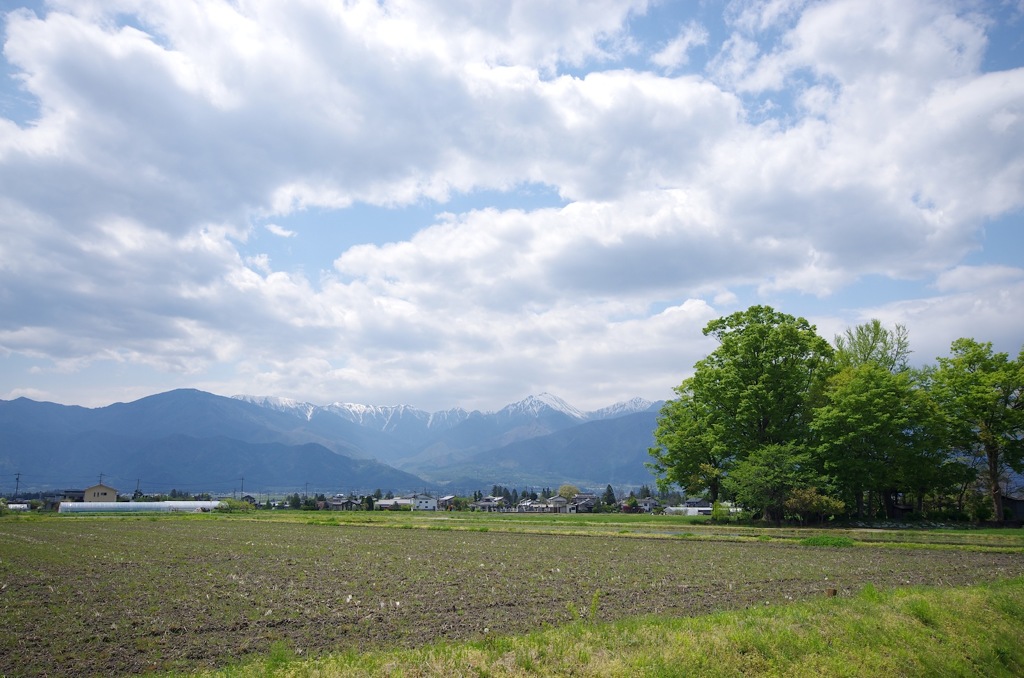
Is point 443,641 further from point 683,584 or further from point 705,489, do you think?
point 705,489

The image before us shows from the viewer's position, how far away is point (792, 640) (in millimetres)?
10656

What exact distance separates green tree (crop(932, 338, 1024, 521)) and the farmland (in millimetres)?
18426

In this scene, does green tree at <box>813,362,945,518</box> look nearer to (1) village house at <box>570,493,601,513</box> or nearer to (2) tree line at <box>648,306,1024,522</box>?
(2) tree line at <box>648,306,1024,522</box>

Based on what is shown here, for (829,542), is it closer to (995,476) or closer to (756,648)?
(995,476)

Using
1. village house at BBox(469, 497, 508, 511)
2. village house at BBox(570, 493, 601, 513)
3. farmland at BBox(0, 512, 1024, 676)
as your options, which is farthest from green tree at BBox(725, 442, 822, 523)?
village house at BBox(469, 497, 508, 511)

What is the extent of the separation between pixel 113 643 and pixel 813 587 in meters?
17.9

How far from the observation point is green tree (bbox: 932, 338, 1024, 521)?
1836 inches

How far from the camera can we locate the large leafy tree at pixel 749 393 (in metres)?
51.1

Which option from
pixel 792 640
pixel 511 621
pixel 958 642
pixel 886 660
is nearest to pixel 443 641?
pixel 511 621

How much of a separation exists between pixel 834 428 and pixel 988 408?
11979 mm

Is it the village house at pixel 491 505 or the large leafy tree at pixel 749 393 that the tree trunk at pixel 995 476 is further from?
the village house at pixel 491 505

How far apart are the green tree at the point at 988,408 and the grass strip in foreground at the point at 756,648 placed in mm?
42093

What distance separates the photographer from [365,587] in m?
17.7

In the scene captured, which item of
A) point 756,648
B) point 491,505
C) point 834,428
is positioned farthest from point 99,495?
point 756,648
